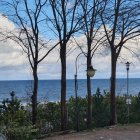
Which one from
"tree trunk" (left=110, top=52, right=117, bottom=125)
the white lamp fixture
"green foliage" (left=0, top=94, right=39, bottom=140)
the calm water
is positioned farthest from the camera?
the calm water

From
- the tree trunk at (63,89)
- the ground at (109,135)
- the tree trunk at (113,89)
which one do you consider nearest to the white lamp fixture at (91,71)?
the tree trunk at (63,89)

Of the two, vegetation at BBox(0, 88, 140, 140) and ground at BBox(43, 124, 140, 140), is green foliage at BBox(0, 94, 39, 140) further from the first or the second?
ground at BBox(43, 124, 140, 140)

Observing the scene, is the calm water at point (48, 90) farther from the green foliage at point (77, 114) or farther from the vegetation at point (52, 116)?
the vegetation at point (52, 116)

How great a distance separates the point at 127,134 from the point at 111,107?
4.82 metres

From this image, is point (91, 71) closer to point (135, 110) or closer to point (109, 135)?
point (109, 135)

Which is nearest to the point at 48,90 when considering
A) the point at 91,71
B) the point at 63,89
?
the point at 63,89

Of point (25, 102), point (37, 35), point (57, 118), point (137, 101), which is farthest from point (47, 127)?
point (137, 101)

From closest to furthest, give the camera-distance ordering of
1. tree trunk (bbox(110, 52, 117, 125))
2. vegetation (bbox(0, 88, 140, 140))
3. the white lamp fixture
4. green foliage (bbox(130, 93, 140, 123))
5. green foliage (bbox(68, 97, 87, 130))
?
1. vegetation (bbox(0, 88, 140, 140))
2. the white lamp fixture
3. green foliage (bbox(68, 97, 87, 130))
4. tree trunk (bbox(110, 52, 117, 125))
5. green foliage (bbox(130, 93, 140, 123))

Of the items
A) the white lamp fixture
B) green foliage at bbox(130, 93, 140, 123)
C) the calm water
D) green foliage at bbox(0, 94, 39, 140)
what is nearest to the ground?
green foliage at bbox(0, 94, 39, 140)

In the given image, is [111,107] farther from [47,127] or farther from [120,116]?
[47,127]

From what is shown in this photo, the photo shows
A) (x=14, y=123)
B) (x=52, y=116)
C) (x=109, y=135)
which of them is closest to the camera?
(x=14, y=123)

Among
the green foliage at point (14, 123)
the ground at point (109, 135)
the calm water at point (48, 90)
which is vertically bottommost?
the ground at point (109, 135)

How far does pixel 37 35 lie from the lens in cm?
2245

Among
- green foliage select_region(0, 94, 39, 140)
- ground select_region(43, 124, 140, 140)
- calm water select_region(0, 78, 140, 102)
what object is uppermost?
calm water select_region(0, 78, 140, 102)
